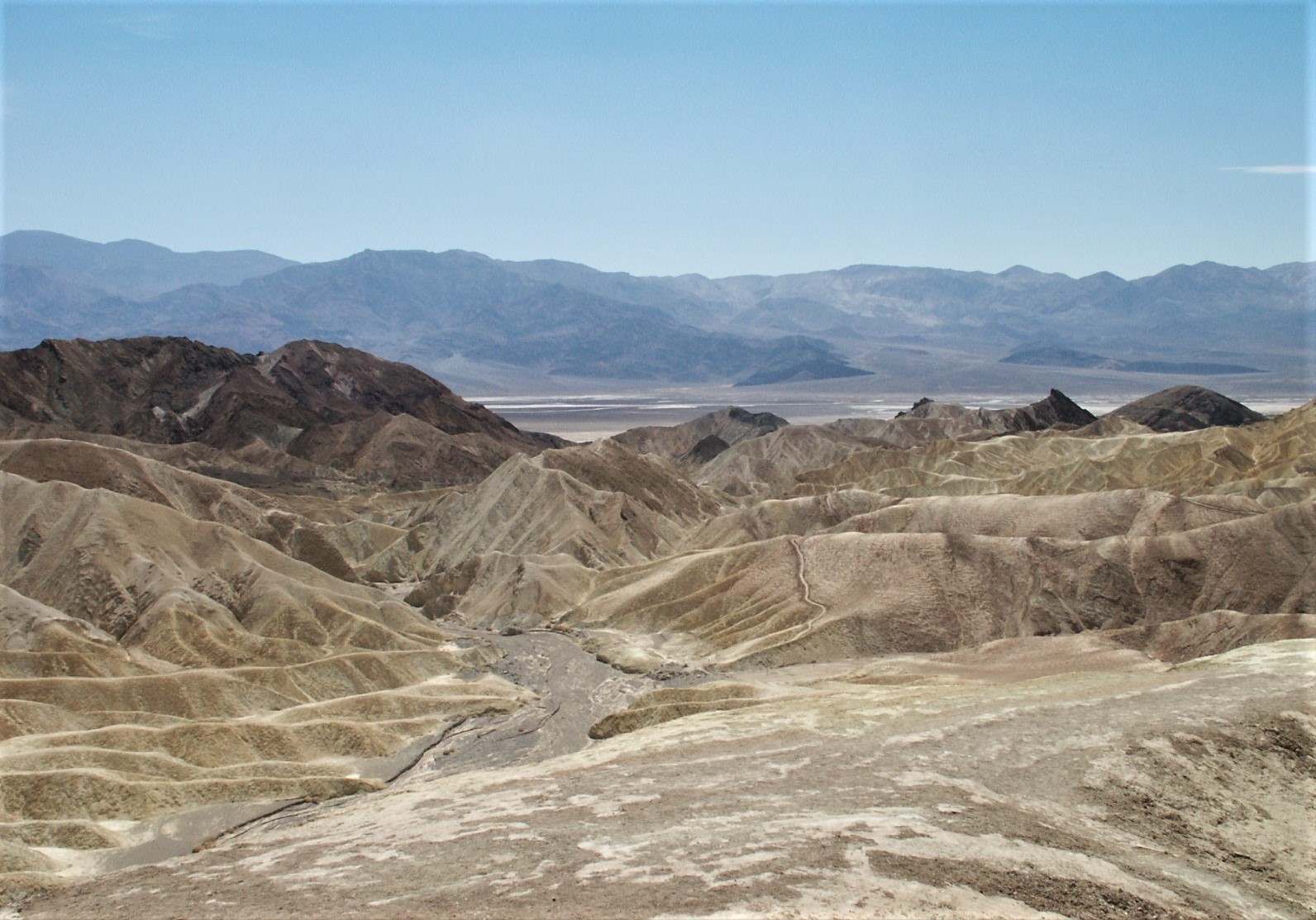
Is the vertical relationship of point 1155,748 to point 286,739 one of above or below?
above

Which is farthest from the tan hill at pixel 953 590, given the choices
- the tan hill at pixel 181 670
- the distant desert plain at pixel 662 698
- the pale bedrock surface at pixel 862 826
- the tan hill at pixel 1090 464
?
the tan hill at pixel 1090 464

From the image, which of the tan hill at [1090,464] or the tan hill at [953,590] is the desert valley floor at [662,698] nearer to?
the tan hill at [953,590]

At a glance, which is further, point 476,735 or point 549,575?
point 549,575

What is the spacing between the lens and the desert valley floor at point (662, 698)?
34031mm

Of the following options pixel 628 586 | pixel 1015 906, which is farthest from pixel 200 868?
pixel 628 586

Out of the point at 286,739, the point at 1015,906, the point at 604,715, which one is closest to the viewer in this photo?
the point at 1015,906

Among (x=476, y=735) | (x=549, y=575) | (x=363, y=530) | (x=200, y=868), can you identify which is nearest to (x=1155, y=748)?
(x=200, y=868)

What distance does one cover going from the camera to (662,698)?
6969cm

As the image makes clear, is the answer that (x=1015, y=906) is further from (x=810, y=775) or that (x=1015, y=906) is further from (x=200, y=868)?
(x=200, y=868)

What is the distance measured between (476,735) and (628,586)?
36075mm

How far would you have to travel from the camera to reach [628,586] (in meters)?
105

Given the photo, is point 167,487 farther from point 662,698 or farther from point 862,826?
point 862,826

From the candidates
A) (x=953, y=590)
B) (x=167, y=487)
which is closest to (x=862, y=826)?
(x=953, y=590)

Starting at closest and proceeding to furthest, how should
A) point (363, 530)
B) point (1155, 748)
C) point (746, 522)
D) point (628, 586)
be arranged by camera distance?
point (1155, 748)
point (628, 586)
point (746, 522)
point (363, 530)
